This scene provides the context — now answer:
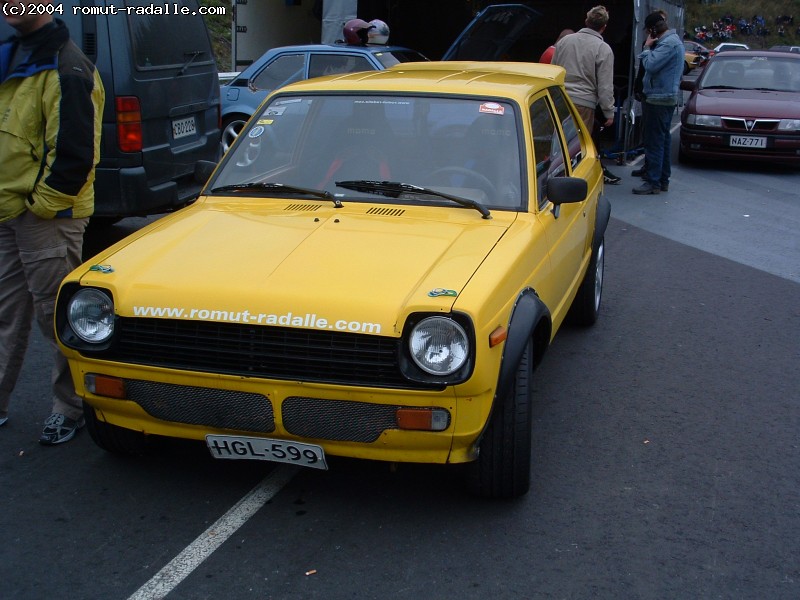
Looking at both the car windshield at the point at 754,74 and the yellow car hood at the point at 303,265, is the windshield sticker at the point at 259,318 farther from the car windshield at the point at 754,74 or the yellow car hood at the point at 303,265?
the car windshield at the point at 754,74

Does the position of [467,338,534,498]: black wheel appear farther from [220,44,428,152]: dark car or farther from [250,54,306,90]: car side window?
[250,54,306,90]: car side window

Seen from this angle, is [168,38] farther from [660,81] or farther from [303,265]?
[660,81]

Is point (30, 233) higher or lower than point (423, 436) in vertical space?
higher

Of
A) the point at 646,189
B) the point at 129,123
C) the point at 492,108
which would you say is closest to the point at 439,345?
the point at 492,108

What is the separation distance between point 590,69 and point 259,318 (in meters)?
7.88

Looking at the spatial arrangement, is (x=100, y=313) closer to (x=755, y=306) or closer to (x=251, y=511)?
(x=251, y=511)

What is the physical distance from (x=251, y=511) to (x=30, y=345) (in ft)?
8.84

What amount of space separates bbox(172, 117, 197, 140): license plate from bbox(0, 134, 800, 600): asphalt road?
248 cm

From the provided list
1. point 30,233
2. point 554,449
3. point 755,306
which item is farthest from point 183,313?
Result: point 755,306

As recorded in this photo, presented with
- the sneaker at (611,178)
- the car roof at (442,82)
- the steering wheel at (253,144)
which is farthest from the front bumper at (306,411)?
the sneaker at (611,178)

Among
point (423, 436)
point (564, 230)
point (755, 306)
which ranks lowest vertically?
point (755, 306)

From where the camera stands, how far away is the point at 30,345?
5711 millimetres

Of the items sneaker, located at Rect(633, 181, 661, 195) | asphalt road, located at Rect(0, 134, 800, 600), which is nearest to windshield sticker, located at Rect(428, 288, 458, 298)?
asphalt road, located at Rect(0, 134, 800, 600)

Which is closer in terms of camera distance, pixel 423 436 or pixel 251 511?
pixel 423 436
